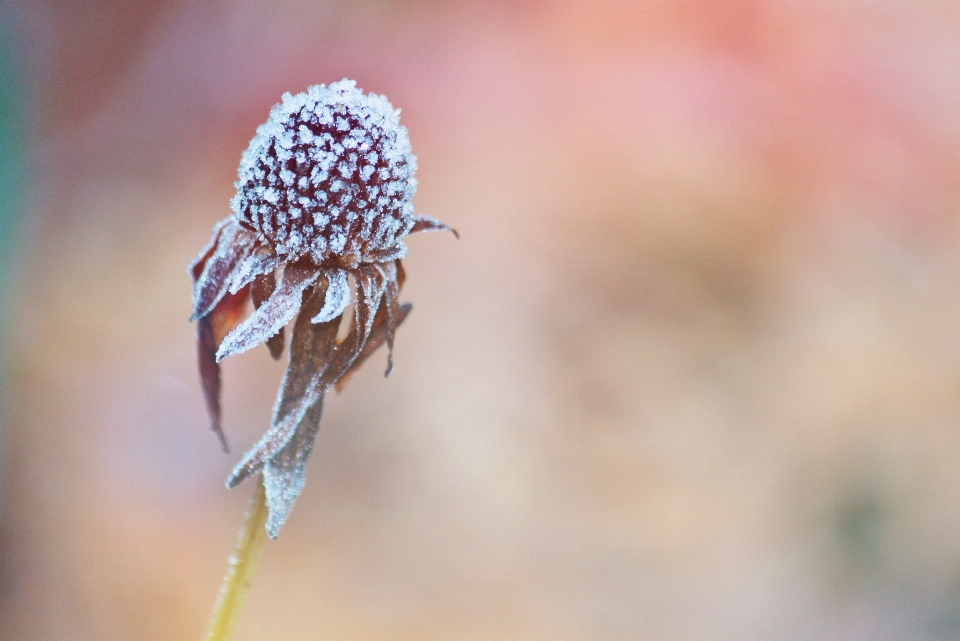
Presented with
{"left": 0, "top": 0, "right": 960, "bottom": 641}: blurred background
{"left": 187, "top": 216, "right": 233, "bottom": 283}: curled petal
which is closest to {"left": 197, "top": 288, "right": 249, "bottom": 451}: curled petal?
{"left": 187, "top": 216, "right": 233, "bottom": 283}: curled petal

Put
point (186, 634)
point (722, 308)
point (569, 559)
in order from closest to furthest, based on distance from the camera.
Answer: point (186, 634) < point (569, 559) < point (722, 308)

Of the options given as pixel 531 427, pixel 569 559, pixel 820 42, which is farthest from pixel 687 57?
pixel 569 559

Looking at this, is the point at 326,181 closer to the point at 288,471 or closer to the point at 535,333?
the point at 288,471

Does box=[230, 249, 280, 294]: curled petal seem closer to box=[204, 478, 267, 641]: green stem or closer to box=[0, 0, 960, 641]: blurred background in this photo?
box=[204, 478, 267, 641]: green stem

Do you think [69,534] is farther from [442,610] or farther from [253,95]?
[253,95]

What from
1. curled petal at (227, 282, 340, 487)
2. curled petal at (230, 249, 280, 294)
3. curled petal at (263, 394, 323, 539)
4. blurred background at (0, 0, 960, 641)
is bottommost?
curled petal at (263, 394, 323, 539)

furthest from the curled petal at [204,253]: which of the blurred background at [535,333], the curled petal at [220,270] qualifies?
the blurred background at [535,333]

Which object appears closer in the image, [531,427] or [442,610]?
[442,610]

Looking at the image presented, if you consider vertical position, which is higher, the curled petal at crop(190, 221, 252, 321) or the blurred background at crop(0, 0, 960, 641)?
the blurred background at crop(0, 0, 960, 641)
